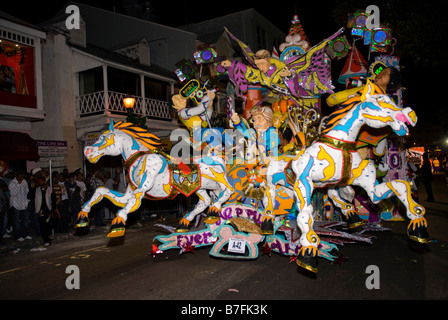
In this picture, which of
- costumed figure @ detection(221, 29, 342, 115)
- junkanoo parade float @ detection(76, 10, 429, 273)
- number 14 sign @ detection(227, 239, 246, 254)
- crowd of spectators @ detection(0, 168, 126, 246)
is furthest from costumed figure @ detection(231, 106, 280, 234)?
crowd of spectators @ detection(0, 168, 126, 246)

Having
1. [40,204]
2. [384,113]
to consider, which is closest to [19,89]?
[40,204]

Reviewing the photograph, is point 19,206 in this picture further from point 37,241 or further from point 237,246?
point 237,246

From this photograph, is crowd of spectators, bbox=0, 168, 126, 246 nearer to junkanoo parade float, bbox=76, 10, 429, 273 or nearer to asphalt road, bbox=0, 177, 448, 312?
asphalt road, bbox=0, 177, 448, 312

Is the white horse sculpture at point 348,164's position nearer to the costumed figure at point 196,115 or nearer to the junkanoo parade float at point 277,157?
the junkanoo parade float at point 277,157

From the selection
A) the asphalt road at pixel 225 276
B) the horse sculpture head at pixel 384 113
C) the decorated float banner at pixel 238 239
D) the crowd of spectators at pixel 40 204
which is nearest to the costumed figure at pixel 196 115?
the decorated float banner at pixel 238 239

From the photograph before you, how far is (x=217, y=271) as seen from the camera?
4945mm

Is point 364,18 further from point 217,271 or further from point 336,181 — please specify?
point 217,271

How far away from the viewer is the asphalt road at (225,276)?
395 cm

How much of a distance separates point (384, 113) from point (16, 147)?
12.4 metres

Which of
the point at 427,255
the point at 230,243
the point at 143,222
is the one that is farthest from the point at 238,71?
the point at 143,222

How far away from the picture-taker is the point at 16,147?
12047 mm

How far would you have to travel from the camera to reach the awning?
463 inches

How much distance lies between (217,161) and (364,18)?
12.6 ft

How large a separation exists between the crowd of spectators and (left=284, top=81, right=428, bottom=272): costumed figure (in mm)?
6165
